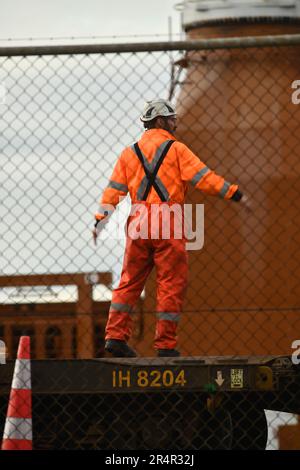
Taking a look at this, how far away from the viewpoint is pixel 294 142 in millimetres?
12648

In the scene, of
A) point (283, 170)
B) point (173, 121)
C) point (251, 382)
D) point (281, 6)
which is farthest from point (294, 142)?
point (251, 382)

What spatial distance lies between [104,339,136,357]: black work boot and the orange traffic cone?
66 centimetres

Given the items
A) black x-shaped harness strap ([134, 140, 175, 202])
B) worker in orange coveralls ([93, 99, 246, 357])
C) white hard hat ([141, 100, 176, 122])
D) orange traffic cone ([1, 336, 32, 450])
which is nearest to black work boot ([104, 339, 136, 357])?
worker in orange coveralls ([93, 99, 246, 357])

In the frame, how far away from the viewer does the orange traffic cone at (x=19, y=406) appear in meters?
7.33

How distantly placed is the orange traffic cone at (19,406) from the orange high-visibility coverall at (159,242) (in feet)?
2.28

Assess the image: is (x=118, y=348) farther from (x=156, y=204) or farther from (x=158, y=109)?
(x=158, y=109)

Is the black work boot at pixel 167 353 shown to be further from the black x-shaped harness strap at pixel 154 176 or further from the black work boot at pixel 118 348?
the black x-shaped harness strap at pixel 154 176

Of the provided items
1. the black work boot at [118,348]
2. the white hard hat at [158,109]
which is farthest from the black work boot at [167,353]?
the white hard hat at [158,109]

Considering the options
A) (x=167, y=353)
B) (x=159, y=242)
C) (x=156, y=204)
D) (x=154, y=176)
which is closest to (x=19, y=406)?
(x=167, y=353)

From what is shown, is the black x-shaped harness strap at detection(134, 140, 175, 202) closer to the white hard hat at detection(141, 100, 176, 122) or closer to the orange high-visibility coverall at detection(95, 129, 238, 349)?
the orange high-visibility coverall at detection(95, 129, 238, 349)

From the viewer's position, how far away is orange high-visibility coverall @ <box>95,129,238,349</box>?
7.80 metres

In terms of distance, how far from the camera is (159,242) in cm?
787
